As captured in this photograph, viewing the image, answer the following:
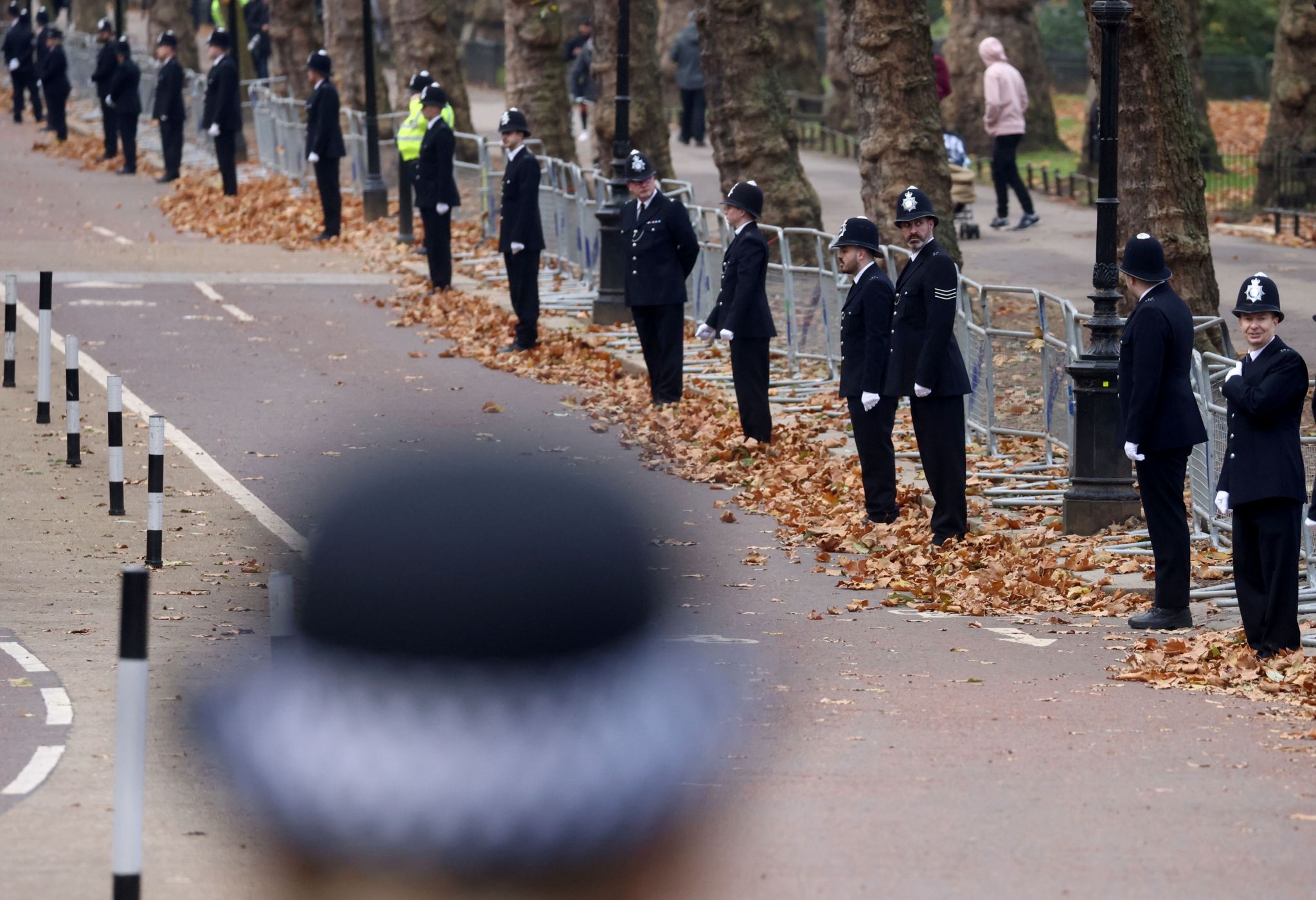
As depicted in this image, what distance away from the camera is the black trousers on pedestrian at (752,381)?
49.4ft

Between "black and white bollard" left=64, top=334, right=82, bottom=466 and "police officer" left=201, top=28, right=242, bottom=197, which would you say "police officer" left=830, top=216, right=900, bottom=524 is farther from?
"police officer" left=201, top=28, right=242, bottom=197

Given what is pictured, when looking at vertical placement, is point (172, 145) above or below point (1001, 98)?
below

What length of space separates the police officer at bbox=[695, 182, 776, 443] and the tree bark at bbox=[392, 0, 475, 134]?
18.4 m

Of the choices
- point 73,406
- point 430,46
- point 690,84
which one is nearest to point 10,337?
point 73,406

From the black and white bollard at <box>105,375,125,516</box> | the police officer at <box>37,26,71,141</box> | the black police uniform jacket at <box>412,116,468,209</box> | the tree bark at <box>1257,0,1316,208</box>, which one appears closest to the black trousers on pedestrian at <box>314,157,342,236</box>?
the black police uniform jacket at <box>412,116,468,209</box>

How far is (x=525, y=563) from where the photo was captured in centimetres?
550

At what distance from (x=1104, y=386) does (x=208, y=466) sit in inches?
242

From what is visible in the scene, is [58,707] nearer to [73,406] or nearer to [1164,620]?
[1164,620]

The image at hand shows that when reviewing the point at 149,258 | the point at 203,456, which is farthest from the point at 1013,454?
the point at 149,258

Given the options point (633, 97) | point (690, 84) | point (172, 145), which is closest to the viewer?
point (633, 97)

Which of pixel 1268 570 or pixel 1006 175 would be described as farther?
pixel 1006 175

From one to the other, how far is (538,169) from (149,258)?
8.84 m

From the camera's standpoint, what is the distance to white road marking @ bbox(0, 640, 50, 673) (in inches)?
352

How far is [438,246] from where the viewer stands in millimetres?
22766
